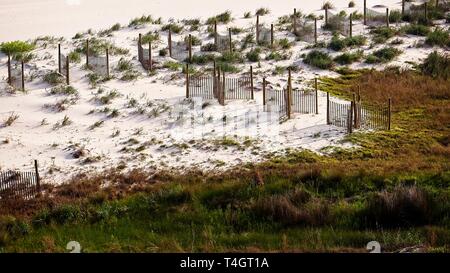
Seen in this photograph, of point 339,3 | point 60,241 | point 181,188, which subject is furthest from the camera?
point 339,3

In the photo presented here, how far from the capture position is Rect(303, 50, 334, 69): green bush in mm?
28500

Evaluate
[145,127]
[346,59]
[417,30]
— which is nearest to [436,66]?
[346,59]

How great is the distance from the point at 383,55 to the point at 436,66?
96.4 inches

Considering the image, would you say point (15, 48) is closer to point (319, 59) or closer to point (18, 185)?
point (319, 59)

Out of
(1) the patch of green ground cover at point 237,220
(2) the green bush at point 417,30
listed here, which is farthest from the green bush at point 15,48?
(2) the green bush at point 417,30

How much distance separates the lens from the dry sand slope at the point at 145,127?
20172 millimetres

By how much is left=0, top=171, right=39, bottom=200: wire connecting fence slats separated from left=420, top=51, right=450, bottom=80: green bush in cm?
1603

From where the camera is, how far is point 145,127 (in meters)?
22.5

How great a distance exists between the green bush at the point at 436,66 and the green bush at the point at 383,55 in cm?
138
